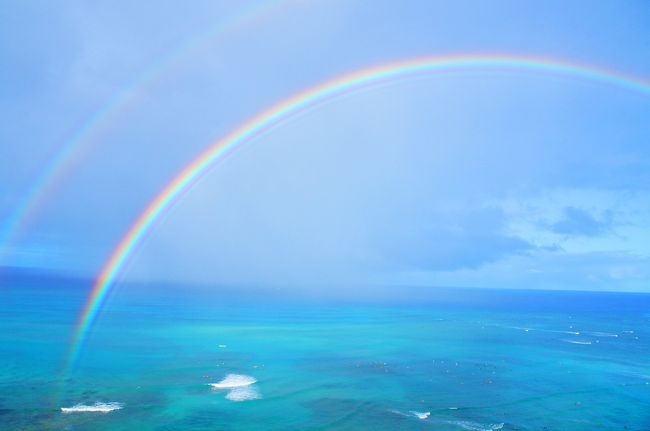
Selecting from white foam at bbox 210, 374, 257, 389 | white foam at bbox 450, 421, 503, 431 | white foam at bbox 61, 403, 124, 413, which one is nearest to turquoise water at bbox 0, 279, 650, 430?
white foam at bbox 450, 421, 503, 431

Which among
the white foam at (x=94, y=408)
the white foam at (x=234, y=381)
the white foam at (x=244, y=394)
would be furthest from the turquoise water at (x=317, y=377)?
the white foam at (x=234, y=381)

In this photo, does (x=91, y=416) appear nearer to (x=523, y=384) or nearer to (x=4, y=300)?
(x=523, y=384)

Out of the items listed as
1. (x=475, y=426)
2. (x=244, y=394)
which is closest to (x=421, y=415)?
(x=475, y=426)

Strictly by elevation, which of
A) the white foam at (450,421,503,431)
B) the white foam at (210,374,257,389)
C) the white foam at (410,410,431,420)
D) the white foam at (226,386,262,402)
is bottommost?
the white foam at (450,421,503,431)

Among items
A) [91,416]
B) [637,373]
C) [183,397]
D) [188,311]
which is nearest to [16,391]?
[91,416]

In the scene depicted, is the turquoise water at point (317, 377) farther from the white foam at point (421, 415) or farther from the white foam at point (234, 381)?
the white foam at point (234, 381)

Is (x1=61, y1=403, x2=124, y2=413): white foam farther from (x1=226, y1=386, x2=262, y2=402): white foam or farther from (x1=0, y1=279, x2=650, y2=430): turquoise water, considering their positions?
(x1=226, y1=386, x2=262, y2=402): white foam
